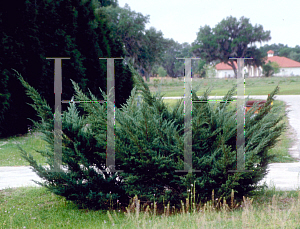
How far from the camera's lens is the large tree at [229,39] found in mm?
50219

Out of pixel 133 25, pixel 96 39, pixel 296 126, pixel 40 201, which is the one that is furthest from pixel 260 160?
pixel 133 25

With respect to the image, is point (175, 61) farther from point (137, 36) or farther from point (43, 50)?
point (43, 50)

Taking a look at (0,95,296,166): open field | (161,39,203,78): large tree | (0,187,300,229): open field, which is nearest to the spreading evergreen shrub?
(0,187,300,229): open field

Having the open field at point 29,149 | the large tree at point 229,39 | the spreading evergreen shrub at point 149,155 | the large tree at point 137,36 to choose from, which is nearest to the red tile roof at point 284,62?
the large tree at point 229,39

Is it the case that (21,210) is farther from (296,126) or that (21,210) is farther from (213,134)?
(296,126)

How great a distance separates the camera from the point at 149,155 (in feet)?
14.6

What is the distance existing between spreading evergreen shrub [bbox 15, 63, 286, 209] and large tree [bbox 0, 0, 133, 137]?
7.23 meters

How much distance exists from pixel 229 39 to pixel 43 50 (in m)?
44.1

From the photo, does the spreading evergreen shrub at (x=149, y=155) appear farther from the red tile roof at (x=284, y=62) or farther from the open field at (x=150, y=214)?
the red tile roof at (x=284, y=62)

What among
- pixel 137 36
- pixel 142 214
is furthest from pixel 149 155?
pixel 137 36

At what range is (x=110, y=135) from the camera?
4543 millimetres

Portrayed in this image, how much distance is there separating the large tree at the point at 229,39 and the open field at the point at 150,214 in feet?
150

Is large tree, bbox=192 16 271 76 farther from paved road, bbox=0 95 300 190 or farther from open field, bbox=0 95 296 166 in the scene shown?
paved road, bbox=0 95 300 190

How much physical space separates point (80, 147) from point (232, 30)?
5193 centimetres
